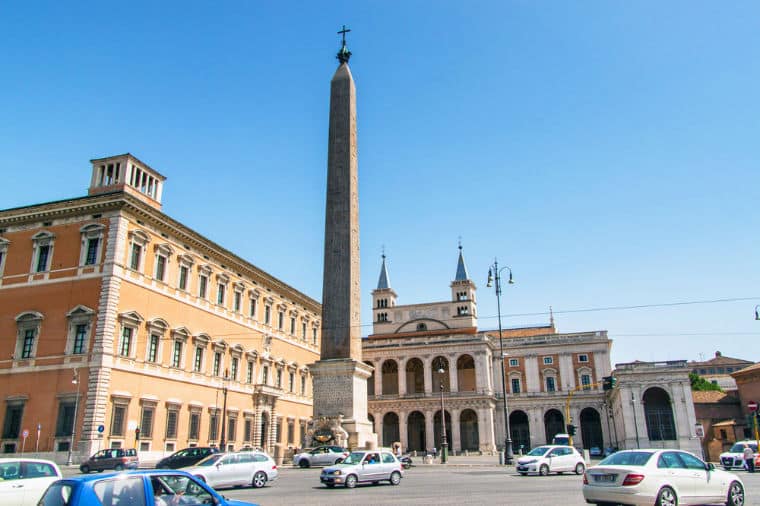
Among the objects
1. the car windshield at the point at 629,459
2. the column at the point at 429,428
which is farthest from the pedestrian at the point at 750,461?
the column at the point at 429,428

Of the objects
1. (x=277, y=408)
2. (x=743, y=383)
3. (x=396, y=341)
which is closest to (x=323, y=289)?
(x=277, y=408)

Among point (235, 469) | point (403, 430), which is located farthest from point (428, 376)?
point (235, 469)

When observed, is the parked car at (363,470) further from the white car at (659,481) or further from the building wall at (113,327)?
the building wall at (113,327)

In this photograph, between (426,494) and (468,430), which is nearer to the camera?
(426,494)

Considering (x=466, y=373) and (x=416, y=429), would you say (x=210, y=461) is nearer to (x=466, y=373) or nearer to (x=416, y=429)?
(x=416, y=429)

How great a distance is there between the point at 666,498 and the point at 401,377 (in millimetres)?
57685

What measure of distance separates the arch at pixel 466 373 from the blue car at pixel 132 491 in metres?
61.6

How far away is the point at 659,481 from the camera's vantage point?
29.9 feet

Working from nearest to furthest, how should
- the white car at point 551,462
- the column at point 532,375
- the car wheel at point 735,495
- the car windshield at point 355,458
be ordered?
the car wheel at point 735,495 < the car windshield at point 355,458 < the white car at point 551,462 < the column at point 532,375

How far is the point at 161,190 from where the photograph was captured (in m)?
36.7

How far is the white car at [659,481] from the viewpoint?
9039 millimetres

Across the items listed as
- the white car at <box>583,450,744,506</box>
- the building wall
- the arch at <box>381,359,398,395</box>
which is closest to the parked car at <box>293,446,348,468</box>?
the building wall

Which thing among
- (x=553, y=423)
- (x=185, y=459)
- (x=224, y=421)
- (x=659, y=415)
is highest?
(x=659, y=415)

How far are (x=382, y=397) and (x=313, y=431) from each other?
139ft
